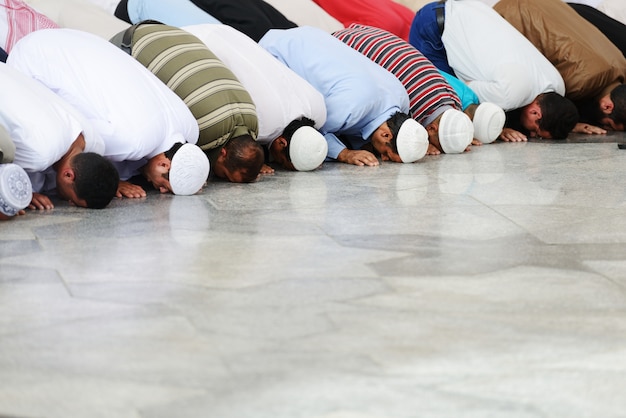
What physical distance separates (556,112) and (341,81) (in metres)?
1.47

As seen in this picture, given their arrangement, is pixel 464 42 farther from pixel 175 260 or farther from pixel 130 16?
pixel 175 260

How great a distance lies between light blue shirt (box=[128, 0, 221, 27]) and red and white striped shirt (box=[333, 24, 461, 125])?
74cm

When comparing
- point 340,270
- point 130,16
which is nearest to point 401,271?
point 340,270

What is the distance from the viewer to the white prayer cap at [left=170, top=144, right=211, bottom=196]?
358cm

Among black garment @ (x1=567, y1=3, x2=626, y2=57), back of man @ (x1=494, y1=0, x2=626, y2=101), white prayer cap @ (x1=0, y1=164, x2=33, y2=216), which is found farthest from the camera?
black garment @ (x1=567, y1=3, x2=626, y2=57)

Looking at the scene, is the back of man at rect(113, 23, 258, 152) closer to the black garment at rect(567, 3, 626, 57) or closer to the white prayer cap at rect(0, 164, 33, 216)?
the white prayer cap at rect(0, 164, 33, 216)

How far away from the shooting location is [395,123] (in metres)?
4.45

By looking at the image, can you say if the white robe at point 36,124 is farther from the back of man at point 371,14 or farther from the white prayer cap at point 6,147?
the back of man at point 371,14

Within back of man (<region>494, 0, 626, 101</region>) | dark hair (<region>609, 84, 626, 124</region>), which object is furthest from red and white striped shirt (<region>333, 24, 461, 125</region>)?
dark hair (<region>609, 84, 626, 124</region>)

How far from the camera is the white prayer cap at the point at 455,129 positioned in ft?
15.5

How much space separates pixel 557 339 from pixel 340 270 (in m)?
0.68

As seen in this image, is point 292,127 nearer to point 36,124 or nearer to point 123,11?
point 36,124

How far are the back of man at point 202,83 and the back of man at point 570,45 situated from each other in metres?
2.36

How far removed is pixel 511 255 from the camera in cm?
280
